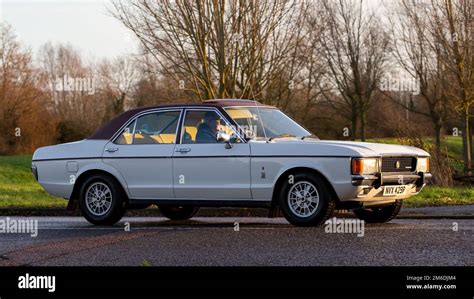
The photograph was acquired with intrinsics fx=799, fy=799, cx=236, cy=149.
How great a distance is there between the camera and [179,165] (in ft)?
36.7

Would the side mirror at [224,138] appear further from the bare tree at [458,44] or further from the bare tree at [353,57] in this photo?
the bare tree at [353,57]

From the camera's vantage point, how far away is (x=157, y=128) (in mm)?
11781

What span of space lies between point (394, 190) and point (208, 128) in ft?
8.90

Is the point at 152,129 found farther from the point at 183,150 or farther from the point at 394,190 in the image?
the point at 394,190

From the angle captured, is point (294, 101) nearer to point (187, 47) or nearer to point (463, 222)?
point (187, 47)

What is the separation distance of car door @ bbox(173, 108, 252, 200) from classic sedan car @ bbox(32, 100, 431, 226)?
14 mm

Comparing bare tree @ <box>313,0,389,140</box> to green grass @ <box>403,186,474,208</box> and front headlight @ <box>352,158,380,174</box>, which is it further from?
front headlight @ <box>352,158,380,174</box>

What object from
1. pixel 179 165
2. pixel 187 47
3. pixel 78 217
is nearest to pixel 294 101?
pixel 187 47

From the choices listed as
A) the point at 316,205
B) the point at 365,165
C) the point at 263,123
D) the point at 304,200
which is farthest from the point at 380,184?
the point at 263,123

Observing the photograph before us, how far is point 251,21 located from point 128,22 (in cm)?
389

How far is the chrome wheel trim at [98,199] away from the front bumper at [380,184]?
12.2ft

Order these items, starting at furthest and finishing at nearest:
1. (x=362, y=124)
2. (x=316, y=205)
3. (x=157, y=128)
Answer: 1. (x=362, y=124)
2. (x=157, y=128)
3. (x=316, y=205)

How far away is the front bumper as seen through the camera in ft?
33.1

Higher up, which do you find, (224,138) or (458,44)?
(458,44)
